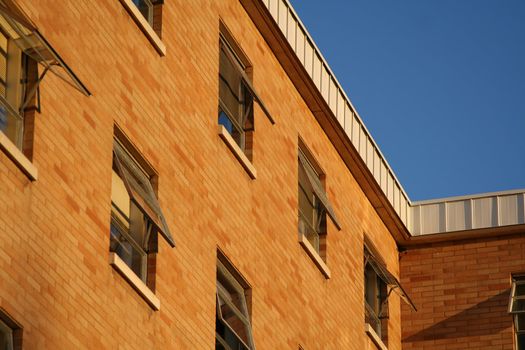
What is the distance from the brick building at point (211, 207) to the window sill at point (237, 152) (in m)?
0.05

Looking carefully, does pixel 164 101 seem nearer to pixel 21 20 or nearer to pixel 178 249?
pixel 178 249

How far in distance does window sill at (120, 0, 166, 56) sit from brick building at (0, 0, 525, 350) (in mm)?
44

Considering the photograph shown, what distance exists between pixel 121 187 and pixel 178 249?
1492 millimetres

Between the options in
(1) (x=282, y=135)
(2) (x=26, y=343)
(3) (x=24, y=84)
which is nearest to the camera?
(2) (x=26, y=343)

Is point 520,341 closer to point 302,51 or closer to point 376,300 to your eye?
point 376,300

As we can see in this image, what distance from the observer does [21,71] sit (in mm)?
17641

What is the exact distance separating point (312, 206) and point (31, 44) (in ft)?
36.8

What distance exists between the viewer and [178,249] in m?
20.7

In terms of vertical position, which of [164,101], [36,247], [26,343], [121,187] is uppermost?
[164,101]

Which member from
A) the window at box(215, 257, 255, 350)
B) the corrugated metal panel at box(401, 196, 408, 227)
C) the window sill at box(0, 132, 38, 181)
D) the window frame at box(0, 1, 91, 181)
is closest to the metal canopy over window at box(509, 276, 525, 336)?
the corrugated metal panel at box(401, 196, 408, 227)

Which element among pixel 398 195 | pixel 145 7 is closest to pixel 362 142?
pixel 398 195

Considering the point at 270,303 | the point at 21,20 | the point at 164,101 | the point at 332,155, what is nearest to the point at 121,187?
the point at 164,101

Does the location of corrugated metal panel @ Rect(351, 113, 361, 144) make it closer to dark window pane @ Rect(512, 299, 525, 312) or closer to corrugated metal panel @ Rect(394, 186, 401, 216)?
corrugated metal panel @ Rect(394, 186, 401, 216)

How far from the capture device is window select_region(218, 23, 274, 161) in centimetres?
2422
